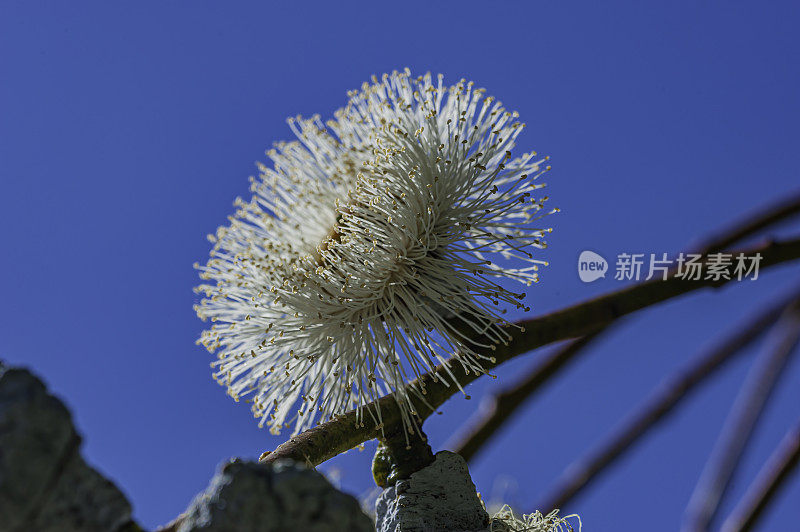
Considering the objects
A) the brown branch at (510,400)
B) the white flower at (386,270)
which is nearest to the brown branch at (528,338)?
the white flower at (386,270)

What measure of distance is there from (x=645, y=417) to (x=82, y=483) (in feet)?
6.05

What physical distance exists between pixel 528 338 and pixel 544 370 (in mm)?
677

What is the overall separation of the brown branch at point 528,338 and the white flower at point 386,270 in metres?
0.03

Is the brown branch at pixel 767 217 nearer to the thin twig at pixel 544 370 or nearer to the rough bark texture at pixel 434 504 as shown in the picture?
the thin twig at pixel 544 370

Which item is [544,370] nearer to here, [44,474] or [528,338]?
[528,338]

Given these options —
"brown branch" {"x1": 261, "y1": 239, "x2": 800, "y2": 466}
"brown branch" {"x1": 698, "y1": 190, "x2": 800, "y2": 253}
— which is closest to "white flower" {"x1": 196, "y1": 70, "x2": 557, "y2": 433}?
"brown branch" {"x1": 261, "y1": 239, "x2": 800, "y2": 466}

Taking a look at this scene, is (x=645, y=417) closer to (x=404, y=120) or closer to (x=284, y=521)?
(x=404, y=120)

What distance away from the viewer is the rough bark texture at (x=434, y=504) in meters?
1.00

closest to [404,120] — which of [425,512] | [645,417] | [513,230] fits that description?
[513,230]

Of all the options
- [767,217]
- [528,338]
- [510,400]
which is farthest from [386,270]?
[767,217]

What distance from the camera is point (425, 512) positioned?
999 millimetres

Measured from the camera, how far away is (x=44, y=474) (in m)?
0.56

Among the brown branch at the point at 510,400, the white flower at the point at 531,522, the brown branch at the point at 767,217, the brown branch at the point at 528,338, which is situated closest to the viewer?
the brown branch at the point at 528,338

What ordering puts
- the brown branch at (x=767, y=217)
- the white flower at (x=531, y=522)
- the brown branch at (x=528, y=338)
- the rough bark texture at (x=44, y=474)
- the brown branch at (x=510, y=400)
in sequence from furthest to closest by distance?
the brown branch at (x=767, y=217) < the brown branch at (x=510, y=400) < the white flower at (x=531, y=522) < the brown branch at (x=528, y=338) < the rough bark texture at (x=44, y=474)
